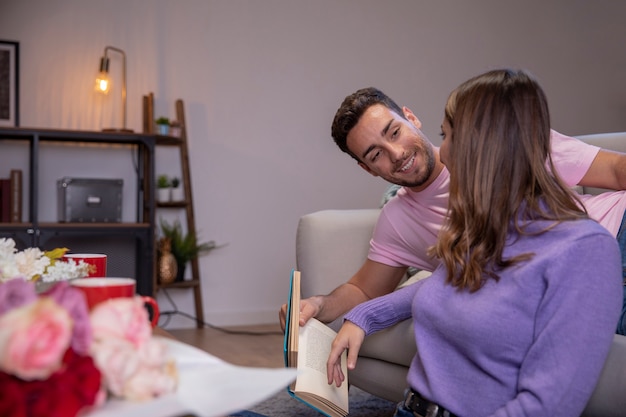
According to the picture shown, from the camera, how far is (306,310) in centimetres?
157

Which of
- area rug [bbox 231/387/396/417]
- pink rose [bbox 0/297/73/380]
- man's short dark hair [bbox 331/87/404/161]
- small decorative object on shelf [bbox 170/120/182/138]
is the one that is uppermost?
small decorative object on shelf [bbox 170/120/182/138]

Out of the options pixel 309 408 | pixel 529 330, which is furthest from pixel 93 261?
pixel 309 408

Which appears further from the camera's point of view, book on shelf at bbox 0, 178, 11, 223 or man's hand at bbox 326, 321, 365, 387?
book on shelf at bbox 0, 178, 11, 223

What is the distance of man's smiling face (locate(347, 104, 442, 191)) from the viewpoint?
5.99 ft

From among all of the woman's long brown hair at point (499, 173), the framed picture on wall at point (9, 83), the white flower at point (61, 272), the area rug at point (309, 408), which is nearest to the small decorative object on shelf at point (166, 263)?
the framed picture on wall at point (9, 83)

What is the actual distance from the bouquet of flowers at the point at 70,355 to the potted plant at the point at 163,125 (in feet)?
11.5

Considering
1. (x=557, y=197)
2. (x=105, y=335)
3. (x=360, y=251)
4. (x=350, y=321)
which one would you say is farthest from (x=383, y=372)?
(x=105, y=335)

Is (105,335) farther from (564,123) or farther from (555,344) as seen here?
(564,123)

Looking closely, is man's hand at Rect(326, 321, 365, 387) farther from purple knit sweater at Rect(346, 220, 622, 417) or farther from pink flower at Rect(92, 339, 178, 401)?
pink flower at Rect(92, 339, 178, 401)

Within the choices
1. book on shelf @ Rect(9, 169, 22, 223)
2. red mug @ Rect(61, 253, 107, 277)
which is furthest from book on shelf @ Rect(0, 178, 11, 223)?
red mug @ Rect(61, 253, 107, 277)

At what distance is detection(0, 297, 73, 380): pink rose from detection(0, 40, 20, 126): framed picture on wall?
368 cm

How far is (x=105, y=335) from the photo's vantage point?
51cm

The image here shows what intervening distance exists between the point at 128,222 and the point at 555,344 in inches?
131

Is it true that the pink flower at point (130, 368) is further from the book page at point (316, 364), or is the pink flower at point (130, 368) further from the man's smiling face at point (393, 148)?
the man's smiling face at point (393, 148)
